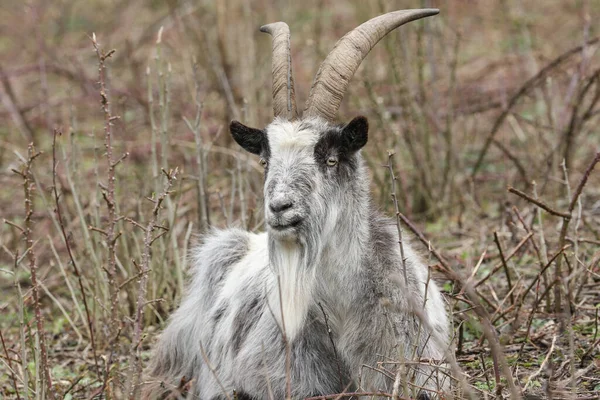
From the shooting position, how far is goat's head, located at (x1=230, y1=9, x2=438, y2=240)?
452 centimetres

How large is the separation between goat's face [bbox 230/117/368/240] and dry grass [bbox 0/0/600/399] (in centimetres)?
41

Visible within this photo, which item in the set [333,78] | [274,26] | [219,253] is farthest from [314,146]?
[219,253]

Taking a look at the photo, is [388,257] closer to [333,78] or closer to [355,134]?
[355,134]

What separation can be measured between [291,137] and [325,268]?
72cm

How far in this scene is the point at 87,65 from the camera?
16.8 meters

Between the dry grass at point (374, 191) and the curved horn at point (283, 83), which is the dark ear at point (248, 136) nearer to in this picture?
the curved horn at point (283, 83)

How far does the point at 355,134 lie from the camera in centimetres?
476

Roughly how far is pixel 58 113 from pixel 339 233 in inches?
417

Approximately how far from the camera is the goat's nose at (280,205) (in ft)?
14.5

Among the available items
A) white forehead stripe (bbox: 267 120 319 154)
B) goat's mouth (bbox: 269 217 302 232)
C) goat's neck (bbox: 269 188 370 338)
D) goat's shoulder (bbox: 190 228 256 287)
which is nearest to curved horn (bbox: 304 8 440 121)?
white forehead stripe (bbox: 267 120 319 154)

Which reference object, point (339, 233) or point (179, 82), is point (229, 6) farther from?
point (339, 233)

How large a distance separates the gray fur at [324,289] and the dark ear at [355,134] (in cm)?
6

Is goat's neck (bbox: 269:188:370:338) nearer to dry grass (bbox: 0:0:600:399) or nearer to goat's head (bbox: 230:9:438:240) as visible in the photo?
goat's head (bbox: 230:9:438:240)

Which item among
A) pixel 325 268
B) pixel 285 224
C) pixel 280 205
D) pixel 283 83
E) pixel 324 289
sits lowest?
pixel 324 289
